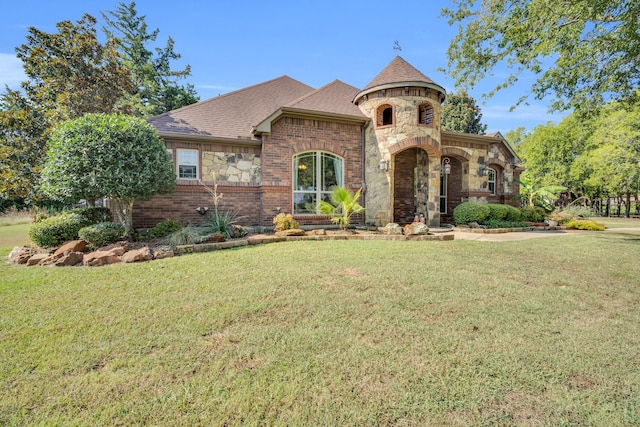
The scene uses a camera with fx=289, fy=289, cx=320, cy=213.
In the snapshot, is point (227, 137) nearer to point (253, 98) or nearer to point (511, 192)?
point (253, 98)

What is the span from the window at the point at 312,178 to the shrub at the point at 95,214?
20.3 feet

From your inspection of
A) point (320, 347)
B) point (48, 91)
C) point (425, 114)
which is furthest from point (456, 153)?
point (48, 91)

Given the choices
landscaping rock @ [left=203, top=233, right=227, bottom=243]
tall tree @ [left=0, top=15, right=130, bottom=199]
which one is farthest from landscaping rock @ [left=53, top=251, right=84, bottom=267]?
tall tree @ [left=0, top=15, right=130, bottom=199]

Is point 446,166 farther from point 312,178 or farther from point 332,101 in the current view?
point 312,178

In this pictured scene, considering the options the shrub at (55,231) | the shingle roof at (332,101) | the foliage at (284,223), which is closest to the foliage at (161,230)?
the shrub at (55,231)

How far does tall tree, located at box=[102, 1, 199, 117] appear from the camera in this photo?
23203mm

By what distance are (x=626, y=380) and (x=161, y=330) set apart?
15.2 ft

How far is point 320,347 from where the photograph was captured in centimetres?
301

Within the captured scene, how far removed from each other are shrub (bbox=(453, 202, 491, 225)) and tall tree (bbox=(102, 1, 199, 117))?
73.7ft

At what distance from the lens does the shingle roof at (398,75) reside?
449 inches

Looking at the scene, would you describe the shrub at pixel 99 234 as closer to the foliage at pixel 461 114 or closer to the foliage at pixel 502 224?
the foliage at pixel 502 224

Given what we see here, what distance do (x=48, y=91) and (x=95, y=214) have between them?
7.60 m

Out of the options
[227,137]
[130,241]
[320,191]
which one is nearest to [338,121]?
[320,191]

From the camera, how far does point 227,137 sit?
11.0m
